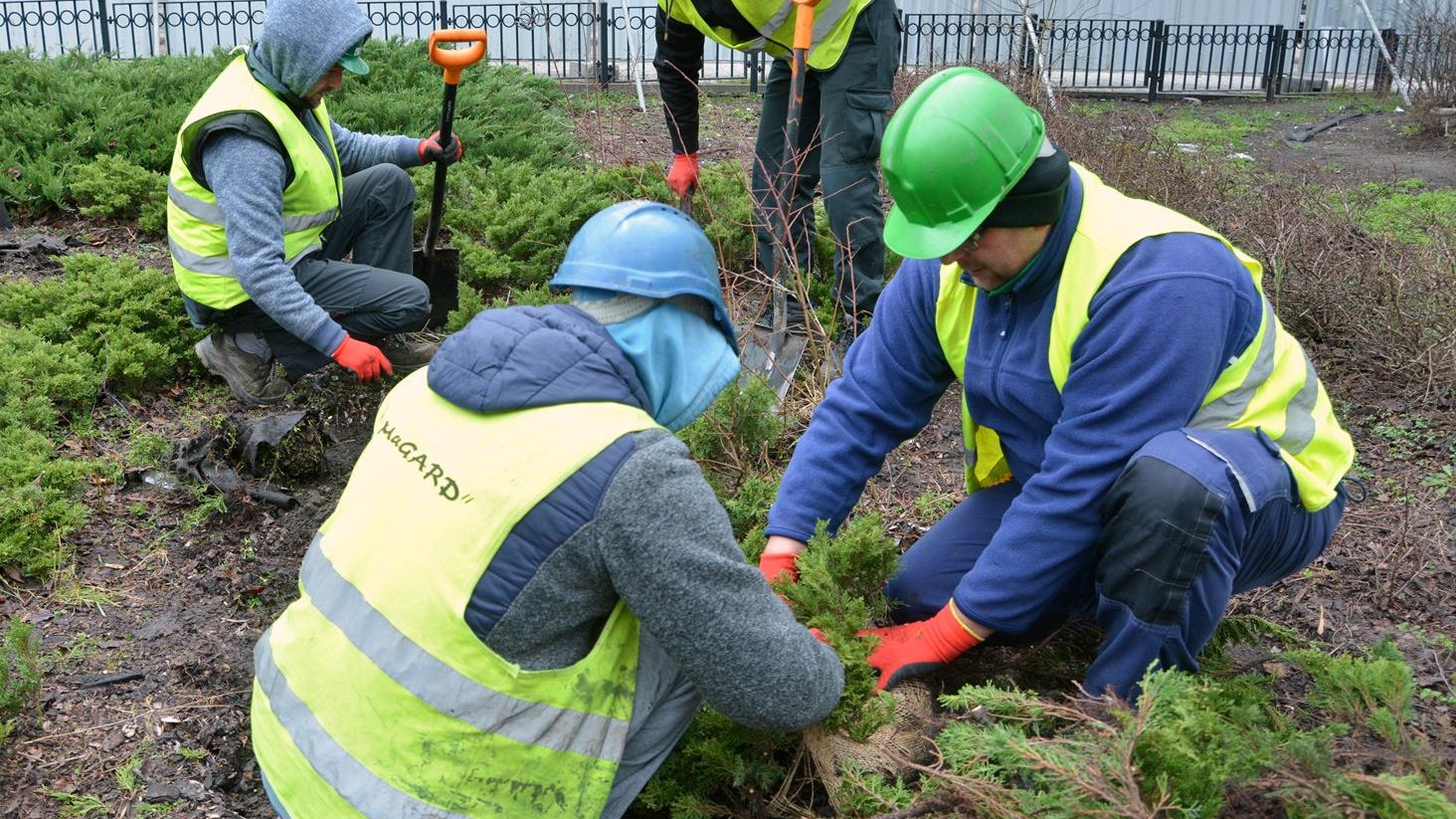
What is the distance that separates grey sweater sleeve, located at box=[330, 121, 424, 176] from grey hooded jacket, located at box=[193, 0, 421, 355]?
2.58 ft

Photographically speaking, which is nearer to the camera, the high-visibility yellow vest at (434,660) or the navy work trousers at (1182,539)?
the high-visibility yellow vest at (434,660)

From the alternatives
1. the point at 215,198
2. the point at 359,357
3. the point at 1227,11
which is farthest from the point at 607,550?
the point at 1227,11

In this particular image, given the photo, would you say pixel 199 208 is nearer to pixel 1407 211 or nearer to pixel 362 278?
pixel 362 278

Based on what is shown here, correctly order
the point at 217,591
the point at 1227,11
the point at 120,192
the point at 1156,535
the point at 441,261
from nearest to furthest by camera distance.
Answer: the point at 1156,535 → the point at 217,591 → the point at 441,261 → the point at 120,192 → the point at 1227,11

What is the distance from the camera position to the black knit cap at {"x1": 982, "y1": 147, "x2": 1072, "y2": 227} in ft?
7.88

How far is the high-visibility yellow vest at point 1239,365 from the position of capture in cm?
241

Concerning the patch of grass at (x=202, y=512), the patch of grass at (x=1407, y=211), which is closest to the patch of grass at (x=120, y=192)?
the patch of grass at (x=202, y=512)

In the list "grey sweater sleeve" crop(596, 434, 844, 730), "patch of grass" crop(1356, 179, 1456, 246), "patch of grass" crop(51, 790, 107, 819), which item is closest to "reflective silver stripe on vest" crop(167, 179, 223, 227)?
"patch of grass" crop(51, 790, 107, 819)

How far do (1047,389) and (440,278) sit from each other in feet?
11.3

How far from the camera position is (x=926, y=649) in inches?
101

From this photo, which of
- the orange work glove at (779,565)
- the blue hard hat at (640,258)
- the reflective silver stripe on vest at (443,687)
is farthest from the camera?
the orange work glove at (779,565)

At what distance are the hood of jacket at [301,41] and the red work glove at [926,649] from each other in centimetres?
274

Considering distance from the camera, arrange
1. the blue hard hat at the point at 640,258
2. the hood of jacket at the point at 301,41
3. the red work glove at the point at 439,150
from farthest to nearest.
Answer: the red work glove at the point at 439,150
the hood of jacket at the point at 301,41
the blue hard hat at the point at 640,258

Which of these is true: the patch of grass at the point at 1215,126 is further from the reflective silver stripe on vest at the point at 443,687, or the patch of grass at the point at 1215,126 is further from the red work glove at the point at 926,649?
the reflective silver stripe on vest at the point at 443,687
